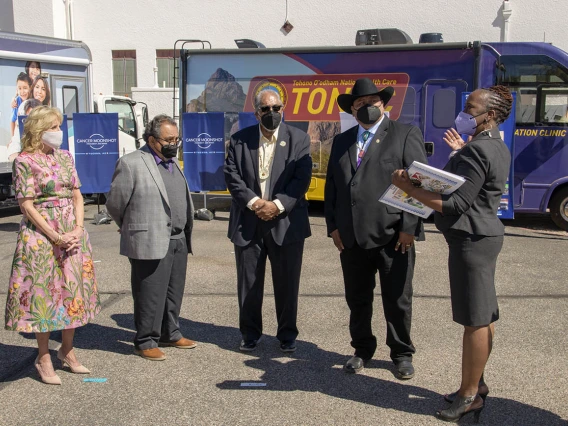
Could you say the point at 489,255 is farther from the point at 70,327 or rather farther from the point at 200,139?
the point at 200,139

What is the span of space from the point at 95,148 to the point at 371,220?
7.93 metres

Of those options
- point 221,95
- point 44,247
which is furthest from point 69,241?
point 221,95

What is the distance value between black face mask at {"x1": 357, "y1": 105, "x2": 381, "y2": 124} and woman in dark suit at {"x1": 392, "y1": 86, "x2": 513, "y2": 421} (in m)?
0.79

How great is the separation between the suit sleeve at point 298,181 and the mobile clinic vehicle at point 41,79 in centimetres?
812

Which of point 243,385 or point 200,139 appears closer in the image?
point 243,385

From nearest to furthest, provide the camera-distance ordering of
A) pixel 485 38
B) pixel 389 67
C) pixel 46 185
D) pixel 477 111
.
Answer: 1. pixel 477 111
2. pixel 46 185
3. pixel 389 67
4. pixel 485 38

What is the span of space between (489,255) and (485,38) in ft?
49.7

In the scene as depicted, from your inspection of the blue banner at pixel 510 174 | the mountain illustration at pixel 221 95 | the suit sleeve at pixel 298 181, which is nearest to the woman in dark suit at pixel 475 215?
the suit sleeve at pixel 298 181

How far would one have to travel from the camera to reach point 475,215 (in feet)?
12.0

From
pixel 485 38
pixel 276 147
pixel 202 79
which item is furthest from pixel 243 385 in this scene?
pixel 485 38

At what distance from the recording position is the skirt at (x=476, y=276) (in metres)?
3.68

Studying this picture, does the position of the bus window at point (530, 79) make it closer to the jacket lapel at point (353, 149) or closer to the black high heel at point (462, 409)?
the jacket lapel at point (353, 149)

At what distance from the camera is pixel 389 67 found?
36.1 feet

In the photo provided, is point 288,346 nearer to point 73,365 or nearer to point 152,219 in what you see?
point 152,219
